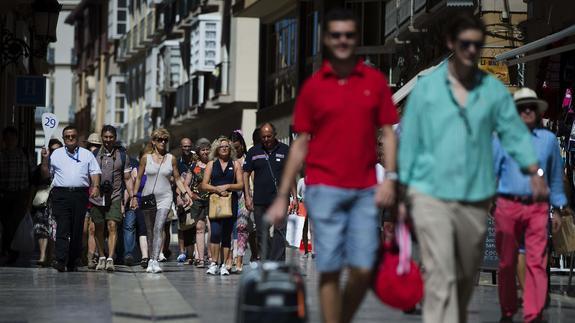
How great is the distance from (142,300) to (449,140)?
5948 mm

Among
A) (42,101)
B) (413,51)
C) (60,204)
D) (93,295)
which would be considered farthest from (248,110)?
(93,295)

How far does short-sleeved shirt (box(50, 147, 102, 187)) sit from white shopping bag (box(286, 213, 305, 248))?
9691mm

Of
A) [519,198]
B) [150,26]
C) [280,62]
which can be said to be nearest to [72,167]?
[519,198]

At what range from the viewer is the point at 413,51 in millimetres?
33344

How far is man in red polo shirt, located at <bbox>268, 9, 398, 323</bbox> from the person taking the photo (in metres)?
9.20

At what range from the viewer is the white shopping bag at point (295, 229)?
29.6m

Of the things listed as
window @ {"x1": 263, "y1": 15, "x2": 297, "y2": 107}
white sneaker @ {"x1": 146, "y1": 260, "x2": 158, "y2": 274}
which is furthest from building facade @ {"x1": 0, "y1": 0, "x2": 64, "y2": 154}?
white sneaker @ {"x1": 146, "y1": 260, "x2": 158, "y2": 274}

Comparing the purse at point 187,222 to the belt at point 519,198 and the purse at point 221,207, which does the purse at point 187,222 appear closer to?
the purse at point 221,207

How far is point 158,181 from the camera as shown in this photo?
20.3 m

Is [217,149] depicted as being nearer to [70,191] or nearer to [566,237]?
[70,191]

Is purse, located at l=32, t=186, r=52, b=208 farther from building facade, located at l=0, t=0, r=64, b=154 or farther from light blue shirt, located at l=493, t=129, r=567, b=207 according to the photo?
light blue shirt, located at l=493, t=129, r=567, b=207

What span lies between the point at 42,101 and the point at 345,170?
19582 millimetres

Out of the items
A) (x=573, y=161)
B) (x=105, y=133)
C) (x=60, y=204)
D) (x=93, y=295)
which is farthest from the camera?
(x=105, y=133)

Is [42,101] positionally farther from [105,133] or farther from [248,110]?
[248,110]
